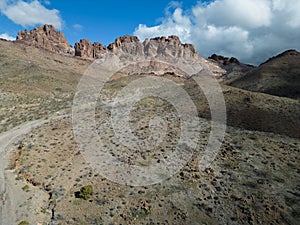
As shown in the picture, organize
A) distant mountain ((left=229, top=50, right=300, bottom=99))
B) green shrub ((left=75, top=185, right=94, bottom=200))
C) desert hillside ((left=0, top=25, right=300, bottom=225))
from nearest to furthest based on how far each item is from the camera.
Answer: desert hillside ((left=0, top=25, right=300, bottom=225)) < green shrub ((left=75, top=185, right=94, bottom=200)) < distant mountain ((left=229, top=50, right=300, bottom=99))

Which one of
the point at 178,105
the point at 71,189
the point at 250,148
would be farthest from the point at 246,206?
the point at 178,105

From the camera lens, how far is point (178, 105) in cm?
3881

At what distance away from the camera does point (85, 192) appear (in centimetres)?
1680

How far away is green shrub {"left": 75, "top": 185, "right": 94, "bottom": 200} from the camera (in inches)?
653

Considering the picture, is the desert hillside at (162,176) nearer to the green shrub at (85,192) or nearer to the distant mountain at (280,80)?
the green shrub at (85,192)

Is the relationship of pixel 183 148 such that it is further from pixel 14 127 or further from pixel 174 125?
pixel 14 127

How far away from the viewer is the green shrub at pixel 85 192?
16.6 metres

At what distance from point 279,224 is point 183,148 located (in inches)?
418

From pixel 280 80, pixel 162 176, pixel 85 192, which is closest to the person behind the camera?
pixel 85 192

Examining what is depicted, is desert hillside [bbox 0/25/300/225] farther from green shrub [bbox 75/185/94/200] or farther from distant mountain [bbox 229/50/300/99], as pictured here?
distant mountain [bbox 229/50/300/99]

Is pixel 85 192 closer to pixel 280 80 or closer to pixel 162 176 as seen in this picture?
pixel 162 176

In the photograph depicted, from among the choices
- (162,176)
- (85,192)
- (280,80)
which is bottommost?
(85,192)

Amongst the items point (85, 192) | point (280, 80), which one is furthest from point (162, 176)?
point (280, 80)

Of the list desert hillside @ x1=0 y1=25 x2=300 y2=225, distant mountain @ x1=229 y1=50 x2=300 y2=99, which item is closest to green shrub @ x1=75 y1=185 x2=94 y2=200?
desert hillside @ x1=0 y1=25 x2=300 y2=225
